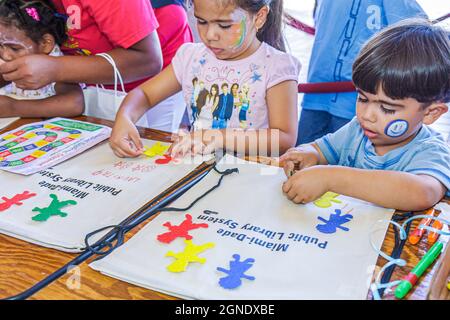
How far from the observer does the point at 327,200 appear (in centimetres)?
74

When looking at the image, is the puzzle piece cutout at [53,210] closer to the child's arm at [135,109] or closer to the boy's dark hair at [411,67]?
the child's arm at [135,109]

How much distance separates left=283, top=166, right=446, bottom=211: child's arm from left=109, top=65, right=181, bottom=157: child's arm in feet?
1.15

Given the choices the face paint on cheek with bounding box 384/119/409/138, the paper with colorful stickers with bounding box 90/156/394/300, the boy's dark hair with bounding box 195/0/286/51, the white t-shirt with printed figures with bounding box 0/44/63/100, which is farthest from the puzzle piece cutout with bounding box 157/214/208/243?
the white t-shirt with printed figures with bounding box 0/44/63/100

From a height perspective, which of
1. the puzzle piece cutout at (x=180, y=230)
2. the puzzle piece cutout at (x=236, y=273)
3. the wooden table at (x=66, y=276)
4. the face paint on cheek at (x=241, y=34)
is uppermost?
the face paint on cheek at (x=241, y=34)

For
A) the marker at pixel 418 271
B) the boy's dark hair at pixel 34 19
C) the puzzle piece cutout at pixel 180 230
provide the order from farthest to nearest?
1. the boy's dark hair at pixel 34 19
2. the puzzle piece cutout at pixel 180 230
3. the marker at pixel 418 271

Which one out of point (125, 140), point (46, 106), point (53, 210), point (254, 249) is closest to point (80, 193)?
point (53, 210)

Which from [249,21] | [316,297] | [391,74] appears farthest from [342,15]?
[316,297]

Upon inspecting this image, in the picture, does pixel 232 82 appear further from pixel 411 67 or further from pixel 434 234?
pixel 434 234

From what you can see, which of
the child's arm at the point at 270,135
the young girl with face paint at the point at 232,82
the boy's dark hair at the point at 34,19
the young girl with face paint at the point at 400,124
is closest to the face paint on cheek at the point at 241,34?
the young girl with face paint at the point at 232,82

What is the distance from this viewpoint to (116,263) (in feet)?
1.93

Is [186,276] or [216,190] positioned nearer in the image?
[186,276]

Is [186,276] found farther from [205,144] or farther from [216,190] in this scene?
[205,144]

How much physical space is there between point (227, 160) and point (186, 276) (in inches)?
14.2

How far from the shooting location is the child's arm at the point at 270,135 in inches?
37.3
